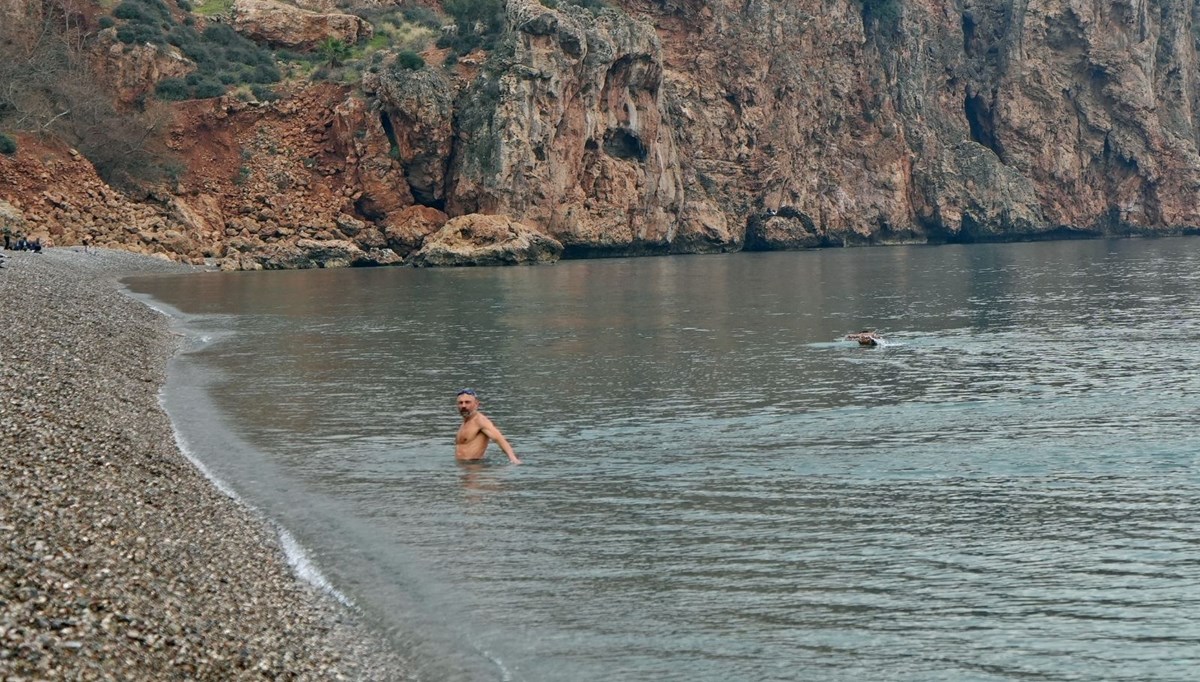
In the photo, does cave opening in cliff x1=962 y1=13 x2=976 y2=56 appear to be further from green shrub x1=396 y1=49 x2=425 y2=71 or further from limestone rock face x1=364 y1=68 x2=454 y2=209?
green shrub x1=396 y1=49 x2=425 y2=71

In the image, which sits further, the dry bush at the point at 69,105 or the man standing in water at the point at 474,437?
the dry bush at the point at 69,105

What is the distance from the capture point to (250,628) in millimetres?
10703

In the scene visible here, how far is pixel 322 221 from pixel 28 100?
19352 mm

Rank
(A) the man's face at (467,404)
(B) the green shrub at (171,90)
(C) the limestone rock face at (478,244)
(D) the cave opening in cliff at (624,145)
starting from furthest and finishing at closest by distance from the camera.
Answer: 1. (D) the cave opening in cliff at (624,145)
2. (B) the green shrub at (171,90)
3. (C) the limestone rock face at (478,244)
4. (A) the man's face at (467,404)

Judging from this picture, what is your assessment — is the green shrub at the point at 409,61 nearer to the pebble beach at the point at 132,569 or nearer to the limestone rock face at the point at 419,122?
the limestone rock face at the point at 419,122

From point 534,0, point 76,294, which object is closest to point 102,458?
point 76,294

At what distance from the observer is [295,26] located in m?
101

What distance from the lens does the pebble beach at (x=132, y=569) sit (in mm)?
9156

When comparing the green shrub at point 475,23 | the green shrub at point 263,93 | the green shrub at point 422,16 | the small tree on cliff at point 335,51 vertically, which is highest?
the green shrub at point 422,16

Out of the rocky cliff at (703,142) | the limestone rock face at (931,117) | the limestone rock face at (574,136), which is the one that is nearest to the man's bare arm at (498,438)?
the rocky cliff at (703,142)

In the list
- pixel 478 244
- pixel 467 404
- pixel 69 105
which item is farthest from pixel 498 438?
pixel 69 105

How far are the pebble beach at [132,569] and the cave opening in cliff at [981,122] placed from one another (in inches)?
4728

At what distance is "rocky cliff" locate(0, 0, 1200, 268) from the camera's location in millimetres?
84562

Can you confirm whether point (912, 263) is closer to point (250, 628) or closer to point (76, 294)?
point (76, 294)
